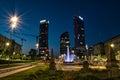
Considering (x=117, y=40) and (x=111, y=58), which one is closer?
(x=111, y=58)

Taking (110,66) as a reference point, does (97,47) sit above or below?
above

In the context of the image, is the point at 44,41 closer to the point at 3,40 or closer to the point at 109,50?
the point at 3,40

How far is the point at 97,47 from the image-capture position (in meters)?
176

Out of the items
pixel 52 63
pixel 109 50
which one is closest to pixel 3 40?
pixel 52 63

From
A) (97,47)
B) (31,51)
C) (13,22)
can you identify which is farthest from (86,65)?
(31,51)

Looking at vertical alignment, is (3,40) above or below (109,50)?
above

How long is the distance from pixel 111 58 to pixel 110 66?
936mm

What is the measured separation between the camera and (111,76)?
20.2 meters

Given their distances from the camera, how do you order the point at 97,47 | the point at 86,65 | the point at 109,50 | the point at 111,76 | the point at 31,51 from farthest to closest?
1. the point at 31,51
2. the point at 97,47
3. the point at 86,65
4. the point at 109,50
5. the point at 111,76

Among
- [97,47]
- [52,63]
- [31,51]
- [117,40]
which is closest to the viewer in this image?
[52,63]

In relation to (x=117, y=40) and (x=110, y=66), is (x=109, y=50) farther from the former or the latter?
(x=117, y=40)

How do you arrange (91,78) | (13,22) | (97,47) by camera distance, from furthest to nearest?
(97,47), (13,22), (91,78)

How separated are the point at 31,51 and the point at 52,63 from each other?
165 meters

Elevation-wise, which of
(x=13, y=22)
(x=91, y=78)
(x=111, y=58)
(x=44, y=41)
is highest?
(x=44, y=41)
